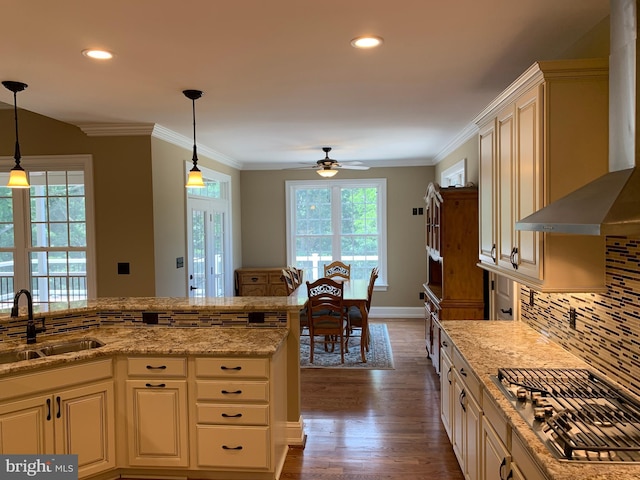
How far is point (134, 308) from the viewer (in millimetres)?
3275

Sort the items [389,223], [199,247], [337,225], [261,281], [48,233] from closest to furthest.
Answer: [48,233] → [199,247] → [261,281] → [389,223] → [337,225]

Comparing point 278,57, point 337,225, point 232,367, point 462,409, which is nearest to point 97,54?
point 278,57

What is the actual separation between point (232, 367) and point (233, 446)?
19.2 inches

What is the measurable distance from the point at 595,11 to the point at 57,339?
12.1 ft

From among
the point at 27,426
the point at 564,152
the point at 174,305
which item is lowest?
the point at 27,426

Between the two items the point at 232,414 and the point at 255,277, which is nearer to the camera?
the point at 232,414

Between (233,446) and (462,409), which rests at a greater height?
(462,409)

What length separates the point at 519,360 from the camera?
7.80ft

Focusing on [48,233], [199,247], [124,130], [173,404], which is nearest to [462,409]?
[173,404]

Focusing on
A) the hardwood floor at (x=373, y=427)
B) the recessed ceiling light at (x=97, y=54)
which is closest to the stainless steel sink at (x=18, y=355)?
the hardwood floor at (x=373, y=427)

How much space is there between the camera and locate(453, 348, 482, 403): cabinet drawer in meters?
2.23

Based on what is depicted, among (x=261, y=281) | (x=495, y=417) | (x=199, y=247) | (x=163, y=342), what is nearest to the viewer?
(x=495, y=417)

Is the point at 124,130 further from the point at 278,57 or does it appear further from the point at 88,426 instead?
the point at 88,426

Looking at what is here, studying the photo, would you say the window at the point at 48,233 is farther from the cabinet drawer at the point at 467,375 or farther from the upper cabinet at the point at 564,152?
the upper cabinet at the point at 564,152
